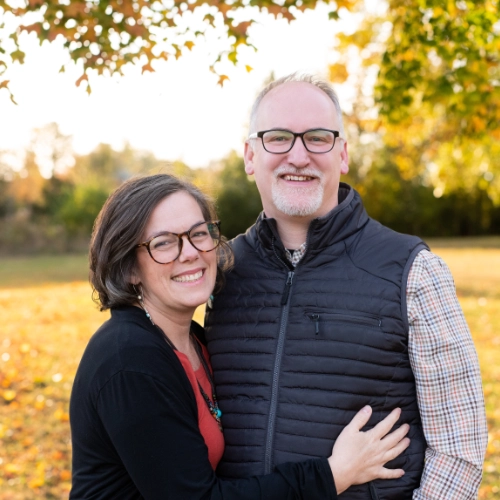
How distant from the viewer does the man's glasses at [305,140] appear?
9.01 feet

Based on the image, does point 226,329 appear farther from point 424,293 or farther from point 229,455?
point 424,293

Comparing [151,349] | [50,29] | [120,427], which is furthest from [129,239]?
[50,29]

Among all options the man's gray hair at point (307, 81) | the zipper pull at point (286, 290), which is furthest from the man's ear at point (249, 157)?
the zipper pull at point (286, 290)

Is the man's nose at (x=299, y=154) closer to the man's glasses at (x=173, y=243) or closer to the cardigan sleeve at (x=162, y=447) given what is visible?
the man's glasses at (x=173, y=243)

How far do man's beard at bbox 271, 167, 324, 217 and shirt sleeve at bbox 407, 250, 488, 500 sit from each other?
571mm

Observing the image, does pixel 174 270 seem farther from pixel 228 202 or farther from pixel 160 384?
pixel 228 202

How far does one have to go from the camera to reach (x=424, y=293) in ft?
7.75

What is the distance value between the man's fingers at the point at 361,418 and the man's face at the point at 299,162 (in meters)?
0.86

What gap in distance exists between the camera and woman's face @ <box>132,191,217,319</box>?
102 inches

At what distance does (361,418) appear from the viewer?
240 centimetres

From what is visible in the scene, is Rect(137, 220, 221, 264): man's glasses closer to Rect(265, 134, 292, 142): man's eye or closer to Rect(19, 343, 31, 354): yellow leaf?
Rect(265, 134, 292, 142): man's eye

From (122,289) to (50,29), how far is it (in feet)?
7.69

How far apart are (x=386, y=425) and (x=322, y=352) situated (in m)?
0.37

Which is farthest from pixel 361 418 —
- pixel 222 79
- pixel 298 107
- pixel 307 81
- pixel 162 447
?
pixel 222 79
